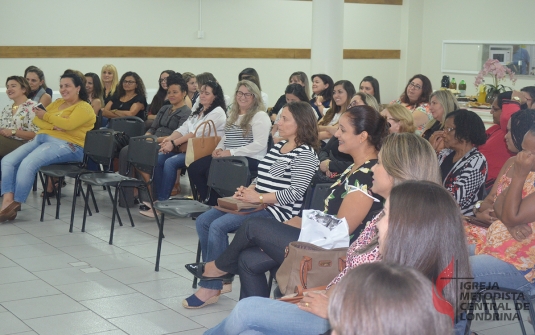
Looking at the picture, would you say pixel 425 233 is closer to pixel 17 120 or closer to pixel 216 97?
pixel 216 97

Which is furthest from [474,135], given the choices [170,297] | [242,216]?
[170,297]

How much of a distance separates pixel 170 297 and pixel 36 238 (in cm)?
183

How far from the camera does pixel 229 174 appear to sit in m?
4.45

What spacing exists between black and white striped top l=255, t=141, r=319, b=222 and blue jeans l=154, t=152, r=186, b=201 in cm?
216

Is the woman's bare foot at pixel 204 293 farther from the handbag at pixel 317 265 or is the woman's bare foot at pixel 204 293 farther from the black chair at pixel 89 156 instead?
the black chair at pixel 89 156

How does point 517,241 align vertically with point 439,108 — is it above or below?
below

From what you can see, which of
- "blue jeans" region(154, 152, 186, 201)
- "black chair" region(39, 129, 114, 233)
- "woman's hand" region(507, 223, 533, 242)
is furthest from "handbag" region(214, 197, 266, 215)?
"blue jeans" region(154, 152, 186, 201)

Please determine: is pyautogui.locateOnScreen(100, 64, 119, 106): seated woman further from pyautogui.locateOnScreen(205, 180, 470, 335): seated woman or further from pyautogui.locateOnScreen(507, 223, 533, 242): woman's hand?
pyautogui.locateOnScreen(205, 180, 470, 335): seated woman

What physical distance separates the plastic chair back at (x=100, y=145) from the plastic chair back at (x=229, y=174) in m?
1.55

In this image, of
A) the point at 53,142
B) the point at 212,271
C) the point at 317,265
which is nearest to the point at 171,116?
the point at 53,142

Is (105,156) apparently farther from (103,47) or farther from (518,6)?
(518,6)

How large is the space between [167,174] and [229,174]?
1822 millimetres

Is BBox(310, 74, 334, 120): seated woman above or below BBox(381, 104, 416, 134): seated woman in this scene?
above

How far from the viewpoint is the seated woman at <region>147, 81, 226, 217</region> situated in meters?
6.14
